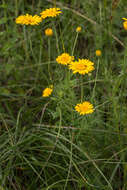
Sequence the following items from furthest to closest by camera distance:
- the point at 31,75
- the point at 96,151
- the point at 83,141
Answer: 1. the point at 31,75
2. the point at 83,141
3. the point at 96,151

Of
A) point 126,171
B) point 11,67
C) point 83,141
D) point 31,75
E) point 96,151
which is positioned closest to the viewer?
point 126,171

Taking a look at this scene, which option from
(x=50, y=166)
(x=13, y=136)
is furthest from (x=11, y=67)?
(x=50, y=166)

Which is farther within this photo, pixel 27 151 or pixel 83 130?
pixel 27 151

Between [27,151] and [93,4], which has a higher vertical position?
[93,4]

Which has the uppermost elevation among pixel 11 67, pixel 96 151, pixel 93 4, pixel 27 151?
pixel 93 4

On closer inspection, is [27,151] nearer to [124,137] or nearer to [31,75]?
[124,137]

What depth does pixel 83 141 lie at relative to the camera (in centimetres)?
137

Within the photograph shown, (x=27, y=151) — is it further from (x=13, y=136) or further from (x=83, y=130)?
(x=83, y=130)

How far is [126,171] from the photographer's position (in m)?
1.14

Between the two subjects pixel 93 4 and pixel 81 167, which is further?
pixel 93 4

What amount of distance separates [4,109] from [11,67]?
0.88 feet

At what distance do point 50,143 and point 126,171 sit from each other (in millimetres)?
373

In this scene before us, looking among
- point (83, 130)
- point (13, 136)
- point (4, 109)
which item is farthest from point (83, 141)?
point (4, 109)

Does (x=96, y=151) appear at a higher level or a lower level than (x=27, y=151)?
higher
